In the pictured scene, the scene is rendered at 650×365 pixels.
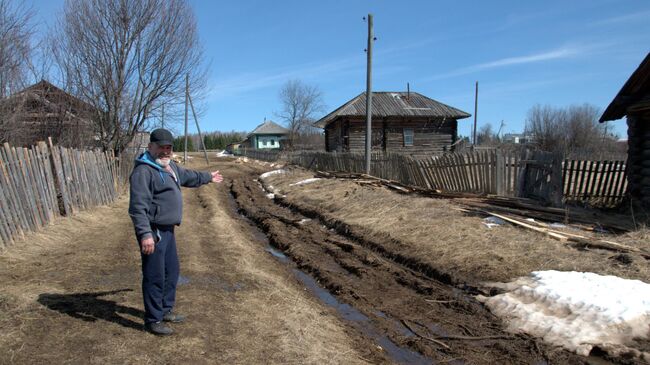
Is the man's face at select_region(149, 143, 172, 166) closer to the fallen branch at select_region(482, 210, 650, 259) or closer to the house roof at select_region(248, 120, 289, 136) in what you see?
the fallen branch at select_region(482, 210, 650, 259)

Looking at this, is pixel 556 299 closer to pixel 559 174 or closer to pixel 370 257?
pixel 370 257

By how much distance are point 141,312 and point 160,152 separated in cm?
172

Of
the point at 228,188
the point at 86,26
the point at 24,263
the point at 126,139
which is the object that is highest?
the point at 86,26

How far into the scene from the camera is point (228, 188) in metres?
22.1

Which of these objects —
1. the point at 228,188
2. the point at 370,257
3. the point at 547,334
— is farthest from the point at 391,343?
the point at 228,188

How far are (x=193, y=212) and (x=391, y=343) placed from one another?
32.4ft

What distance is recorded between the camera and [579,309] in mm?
4898

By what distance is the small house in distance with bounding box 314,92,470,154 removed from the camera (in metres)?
31.6

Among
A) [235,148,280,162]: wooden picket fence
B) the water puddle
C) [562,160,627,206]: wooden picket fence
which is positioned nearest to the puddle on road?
the water puddle

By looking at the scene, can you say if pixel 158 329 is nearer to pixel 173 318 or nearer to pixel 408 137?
pixel 173 318

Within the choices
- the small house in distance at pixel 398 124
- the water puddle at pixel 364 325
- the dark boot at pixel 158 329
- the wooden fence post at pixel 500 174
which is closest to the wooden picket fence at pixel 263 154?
the small house in distance at pixel 398 124

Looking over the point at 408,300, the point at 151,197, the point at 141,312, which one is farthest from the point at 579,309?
the point at 141,312

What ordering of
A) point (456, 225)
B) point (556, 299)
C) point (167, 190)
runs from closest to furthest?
point (167, 190) → point (556, 299) → point (456, 225)

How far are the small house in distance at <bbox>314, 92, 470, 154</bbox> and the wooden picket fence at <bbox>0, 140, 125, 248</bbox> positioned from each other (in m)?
20.0
